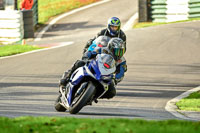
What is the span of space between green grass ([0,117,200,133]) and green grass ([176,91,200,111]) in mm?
4285

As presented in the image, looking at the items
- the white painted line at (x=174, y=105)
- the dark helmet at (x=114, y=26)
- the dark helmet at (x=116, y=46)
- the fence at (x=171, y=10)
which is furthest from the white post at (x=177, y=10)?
the dark helmet at (x=116, y=46)

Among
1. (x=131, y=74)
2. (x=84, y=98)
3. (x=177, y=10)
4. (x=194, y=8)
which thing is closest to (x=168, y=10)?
(x=177, y=10)

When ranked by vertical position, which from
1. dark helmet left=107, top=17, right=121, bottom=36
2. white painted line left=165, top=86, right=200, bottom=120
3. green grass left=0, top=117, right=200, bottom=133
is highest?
dark helmet left=107, top=17, right=121, bottom=36

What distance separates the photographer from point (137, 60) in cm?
2027

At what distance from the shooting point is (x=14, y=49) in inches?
905

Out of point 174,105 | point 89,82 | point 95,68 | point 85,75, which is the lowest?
point 174,105

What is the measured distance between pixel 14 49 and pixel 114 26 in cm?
1092

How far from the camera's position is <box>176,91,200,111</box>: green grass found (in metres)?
12.2

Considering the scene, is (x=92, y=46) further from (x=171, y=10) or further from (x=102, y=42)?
(x=171, y=10)

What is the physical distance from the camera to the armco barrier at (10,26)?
2727 cm

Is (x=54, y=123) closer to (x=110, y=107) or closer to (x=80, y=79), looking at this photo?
(x=80, y=79)

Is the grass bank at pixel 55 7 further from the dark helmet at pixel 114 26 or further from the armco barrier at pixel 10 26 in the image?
the dark helmet at pixel 114 26

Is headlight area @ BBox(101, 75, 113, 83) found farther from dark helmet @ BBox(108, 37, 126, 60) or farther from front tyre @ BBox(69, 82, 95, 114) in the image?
dark helmet @ BBox(108, 37, 126, 60)

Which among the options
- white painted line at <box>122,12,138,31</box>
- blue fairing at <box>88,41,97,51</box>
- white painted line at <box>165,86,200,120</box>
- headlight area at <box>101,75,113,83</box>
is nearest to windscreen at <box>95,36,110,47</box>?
blue fairing at <box>88,41,97,51</box>
